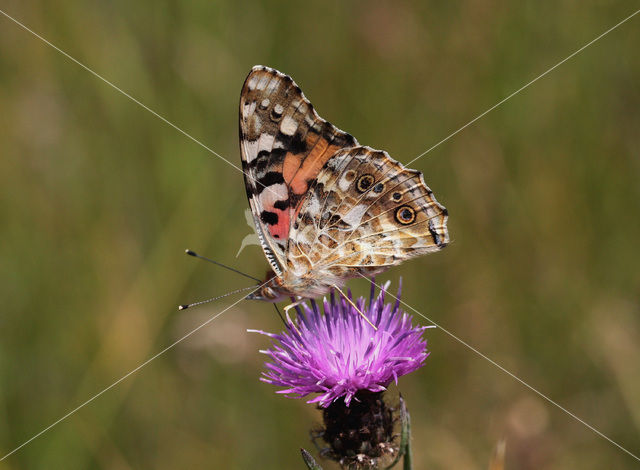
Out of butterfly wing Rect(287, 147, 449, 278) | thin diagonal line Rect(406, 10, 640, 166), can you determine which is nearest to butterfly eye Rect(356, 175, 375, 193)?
butterfly wing Rect(287, 147, 449, 278)

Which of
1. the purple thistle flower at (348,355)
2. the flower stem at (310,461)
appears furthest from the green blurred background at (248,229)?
the flower stem at (310,461)

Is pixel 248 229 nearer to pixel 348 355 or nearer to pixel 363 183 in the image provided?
pixel 363 183

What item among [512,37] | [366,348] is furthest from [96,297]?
[512,37]

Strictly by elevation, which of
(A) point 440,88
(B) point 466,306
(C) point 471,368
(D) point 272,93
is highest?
(A) point 440,88

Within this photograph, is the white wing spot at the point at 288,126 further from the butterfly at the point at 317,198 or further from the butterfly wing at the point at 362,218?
the butterfly wing at the point at 362,218

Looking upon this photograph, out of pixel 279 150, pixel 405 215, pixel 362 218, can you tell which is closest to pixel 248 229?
pixel 279 150

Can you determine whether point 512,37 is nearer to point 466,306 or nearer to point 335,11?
point 335,11
